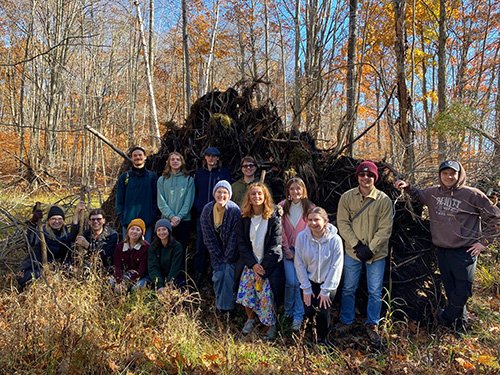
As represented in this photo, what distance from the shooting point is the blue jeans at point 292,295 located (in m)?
4.32

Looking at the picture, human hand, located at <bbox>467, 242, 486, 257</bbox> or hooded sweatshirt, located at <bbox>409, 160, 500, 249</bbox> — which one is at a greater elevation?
hooded sweatshirt, located at <bbox>409, 160, 500, 249</bbox>

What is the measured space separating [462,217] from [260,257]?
233cm

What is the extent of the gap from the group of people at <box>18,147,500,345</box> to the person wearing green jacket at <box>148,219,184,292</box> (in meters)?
0.01

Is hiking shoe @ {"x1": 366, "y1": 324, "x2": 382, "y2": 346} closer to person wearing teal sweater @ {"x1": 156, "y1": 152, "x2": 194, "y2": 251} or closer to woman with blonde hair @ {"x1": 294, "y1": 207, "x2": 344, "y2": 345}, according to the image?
woman with blonde hair @ {"x1": 294, "y1": 207, "x2": 344, "y2": 345}

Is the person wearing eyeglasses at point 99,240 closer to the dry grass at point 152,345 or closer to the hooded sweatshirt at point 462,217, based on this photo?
the dry grass at point 152,345

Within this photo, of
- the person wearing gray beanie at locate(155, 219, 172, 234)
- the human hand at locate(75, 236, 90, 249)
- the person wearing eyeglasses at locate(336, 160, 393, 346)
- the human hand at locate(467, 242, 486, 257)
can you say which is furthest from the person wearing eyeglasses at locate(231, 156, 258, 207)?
the human hand at locate(467, 242, 486, 257)

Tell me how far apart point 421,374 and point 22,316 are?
354 centimetres

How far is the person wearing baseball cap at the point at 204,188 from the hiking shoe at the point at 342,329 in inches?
77.2

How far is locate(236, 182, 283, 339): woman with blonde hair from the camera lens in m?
4.26

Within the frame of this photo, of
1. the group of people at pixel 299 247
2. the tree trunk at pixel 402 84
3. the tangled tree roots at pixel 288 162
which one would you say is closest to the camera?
the group of people at pixel 299 247

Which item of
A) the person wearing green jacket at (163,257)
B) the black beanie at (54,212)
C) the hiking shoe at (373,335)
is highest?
the black beanie at (54,212)

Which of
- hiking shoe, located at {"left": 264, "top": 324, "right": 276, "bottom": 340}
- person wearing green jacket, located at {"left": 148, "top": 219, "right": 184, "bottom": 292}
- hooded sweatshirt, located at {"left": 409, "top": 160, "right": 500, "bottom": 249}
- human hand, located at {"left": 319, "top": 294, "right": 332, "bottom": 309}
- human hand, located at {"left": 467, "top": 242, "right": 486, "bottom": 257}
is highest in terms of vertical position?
hooded sweatshirt, located at {"left": 409, "top": 160, "right": 500, "bottom": 249}

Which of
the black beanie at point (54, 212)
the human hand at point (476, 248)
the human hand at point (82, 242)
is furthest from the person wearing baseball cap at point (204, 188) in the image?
the human hand at point (476, 248)

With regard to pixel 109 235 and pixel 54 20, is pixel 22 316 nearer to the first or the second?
pixel 109 235
